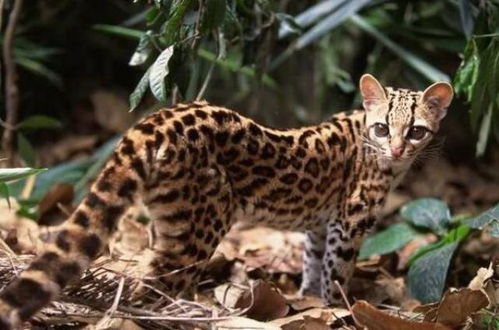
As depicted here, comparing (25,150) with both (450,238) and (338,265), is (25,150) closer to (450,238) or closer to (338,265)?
(338,265)

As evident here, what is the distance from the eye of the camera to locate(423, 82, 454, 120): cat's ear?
4066mm

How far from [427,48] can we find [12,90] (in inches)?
113

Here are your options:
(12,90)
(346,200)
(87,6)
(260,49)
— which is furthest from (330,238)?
(87,6)

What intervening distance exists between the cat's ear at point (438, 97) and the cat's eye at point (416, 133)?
116mm

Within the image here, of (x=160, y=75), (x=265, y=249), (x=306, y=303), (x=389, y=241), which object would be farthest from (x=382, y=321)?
(x=265, y=249)

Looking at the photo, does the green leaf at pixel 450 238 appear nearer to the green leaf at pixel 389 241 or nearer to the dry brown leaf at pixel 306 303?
the green leaf at pixel 389 241

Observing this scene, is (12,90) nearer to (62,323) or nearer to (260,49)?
(260,49)

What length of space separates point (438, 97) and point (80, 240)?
1.77 m

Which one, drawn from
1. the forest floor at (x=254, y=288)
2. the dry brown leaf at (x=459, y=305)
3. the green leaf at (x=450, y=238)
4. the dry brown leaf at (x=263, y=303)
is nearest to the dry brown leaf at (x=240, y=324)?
the forest floor at (x=254, y=288)

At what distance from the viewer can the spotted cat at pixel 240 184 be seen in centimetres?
320

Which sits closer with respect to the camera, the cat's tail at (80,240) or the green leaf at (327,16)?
the cat's tail at (80,240)

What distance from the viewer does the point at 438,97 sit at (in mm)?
4109

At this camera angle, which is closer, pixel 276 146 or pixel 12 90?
pixel 276 146

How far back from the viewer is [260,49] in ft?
16.6
